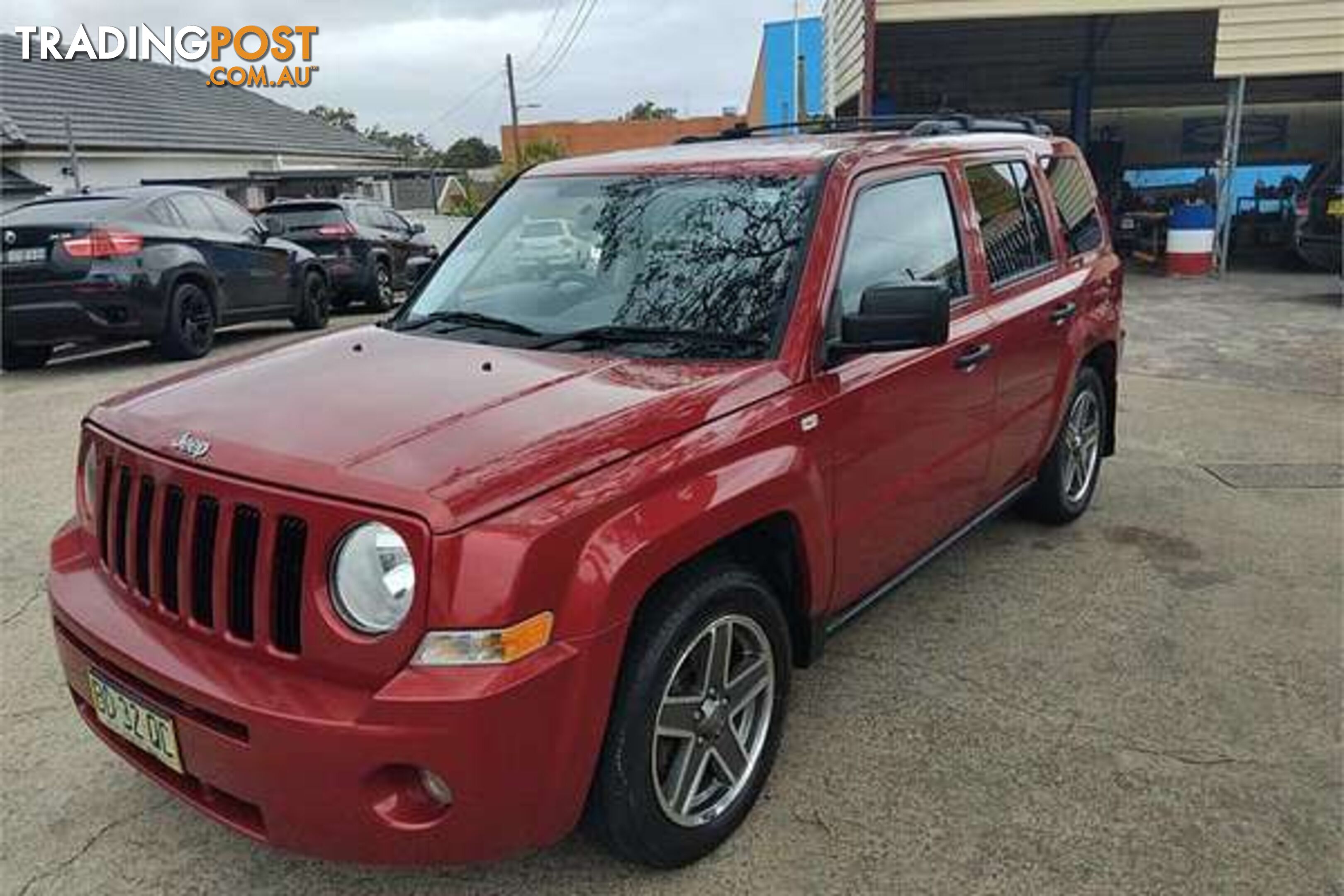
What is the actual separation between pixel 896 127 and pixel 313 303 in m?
9.21

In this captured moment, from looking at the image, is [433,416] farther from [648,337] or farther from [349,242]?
[349,242]

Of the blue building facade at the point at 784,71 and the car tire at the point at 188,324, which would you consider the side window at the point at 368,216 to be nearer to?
the car tire at the point at 188,324

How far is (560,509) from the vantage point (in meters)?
2.22

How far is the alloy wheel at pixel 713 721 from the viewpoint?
2.63 metres

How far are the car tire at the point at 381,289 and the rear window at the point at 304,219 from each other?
83cm

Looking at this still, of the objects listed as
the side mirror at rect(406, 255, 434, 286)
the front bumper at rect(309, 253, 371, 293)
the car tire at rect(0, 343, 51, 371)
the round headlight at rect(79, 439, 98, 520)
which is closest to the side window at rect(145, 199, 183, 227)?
the car tire at rect(0, 343, 51, 371)

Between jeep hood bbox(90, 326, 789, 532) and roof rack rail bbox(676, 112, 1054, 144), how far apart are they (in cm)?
192

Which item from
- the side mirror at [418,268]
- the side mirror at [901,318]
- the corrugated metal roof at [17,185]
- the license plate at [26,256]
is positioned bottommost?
the side mirror at [901,318]

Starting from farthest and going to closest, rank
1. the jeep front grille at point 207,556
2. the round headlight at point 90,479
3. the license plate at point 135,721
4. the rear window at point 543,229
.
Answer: the rear window at point 543,229, the round headlight at point 90,479, the license plate at point 135,721, the jeep front grille at point 207,556

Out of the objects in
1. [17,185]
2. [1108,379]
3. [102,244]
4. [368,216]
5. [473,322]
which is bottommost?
[1108,379]

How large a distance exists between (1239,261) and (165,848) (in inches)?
747

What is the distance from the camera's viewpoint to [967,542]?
4.97 m

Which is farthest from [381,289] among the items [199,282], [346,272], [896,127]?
[896,127]

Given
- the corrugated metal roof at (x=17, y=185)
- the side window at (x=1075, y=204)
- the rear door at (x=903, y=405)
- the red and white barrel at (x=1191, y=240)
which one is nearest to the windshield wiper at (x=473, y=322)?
the rear door at (x=903, y=405)
